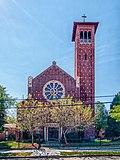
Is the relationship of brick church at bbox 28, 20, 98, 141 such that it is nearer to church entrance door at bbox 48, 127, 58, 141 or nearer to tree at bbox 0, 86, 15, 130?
church entrance door at bbox 48, 127, 58, 141

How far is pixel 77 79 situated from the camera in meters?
44.6

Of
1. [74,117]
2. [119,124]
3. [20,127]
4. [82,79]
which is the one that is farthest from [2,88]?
[119,124]

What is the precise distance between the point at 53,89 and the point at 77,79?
4.03m

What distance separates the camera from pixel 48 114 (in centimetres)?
3769

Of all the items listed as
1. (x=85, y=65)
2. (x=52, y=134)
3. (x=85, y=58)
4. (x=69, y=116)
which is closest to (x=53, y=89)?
(x=85, y=65)

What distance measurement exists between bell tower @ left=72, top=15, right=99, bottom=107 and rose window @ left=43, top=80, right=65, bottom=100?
266 centimetres

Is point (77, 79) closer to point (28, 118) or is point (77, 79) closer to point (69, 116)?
point (69, 116)

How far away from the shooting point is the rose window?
4462cm

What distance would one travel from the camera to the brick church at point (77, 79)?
146 ft

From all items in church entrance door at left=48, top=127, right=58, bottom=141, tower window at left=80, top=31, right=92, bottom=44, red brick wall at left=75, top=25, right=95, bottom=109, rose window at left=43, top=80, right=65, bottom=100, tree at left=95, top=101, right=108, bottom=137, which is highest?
tower window at left=80, top=31, right=92, bottom=44

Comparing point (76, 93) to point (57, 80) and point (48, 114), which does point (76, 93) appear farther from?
point (48, 114)

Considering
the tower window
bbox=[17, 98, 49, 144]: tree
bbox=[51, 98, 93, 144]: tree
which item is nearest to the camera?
bbox=[17, 98, 49, 144]: tree

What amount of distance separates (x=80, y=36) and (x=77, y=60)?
4112 millimetres

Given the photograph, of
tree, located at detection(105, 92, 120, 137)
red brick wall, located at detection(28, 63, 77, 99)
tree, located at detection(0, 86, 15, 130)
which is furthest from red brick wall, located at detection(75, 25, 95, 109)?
tree, located at detection(0, 86, 15, 130)
